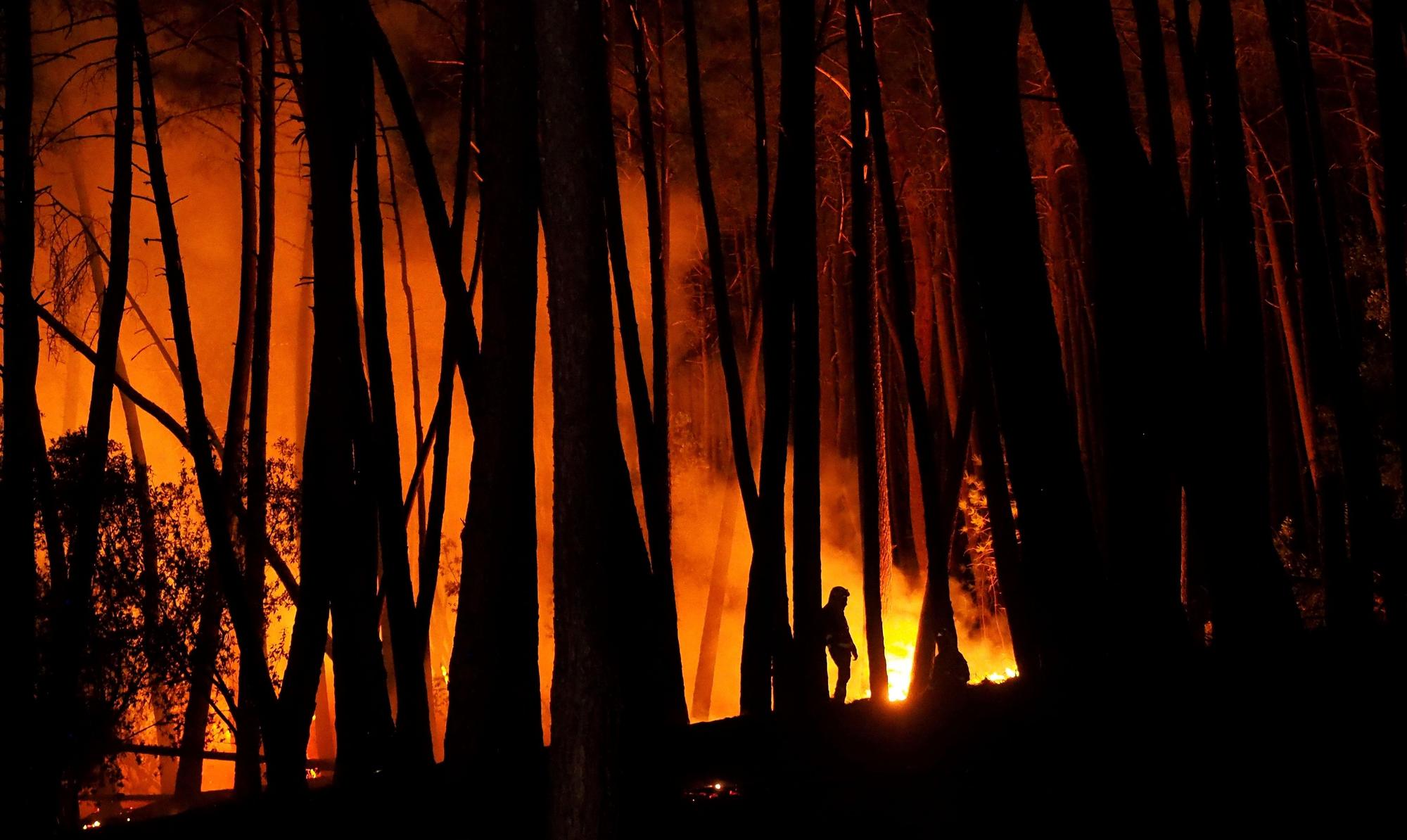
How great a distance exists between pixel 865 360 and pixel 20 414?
227 inches

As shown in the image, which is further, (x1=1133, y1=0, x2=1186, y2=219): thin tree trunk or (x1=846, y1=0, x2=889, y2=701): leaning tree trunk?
(x1=846, y1=0, x2=889, y2=701): leaning tree trunk

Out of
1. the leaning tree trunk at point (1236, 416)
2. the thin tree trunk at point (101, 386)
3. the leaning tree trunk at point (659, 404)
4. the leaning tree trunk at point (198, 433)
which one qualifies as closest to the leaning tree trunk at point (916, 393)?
the leaning tree trunk at point (659, 404)

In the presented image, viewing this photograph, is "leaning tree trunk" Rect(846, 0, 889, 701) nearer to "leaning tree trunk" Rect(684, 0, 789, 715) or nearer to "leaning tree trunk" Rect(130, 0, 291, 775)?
"leaning tree trunk" Rect(684, 0, 789, 715)

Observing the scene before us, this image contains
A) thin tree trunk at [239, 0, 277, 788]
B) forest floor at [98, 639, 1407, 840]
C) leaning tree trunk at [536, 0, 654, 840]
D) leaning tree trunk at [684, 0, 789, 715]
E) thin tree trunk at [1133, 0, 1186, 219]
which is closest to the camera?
leaning tree trunk at [536, 0, 654, 840]

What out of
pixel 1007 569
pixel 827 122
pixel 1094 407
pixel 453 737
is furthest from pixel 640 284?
pixel 453 737

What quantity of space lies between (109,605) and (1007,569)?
6.13 metres

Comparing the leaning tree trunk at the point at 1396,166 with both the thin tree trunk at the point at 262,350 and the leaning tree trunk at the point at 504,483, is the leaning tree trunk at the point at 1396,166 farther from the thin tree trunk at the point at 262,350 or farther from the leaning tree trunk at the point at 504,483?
the thin tree trunk at the point at 262,350

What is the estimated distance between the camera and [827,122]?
38.5 ft

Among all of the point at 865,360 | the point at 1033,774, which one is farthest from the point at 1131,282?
the point at 865,360

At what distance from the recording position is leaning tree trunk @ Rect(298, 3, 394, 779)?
543cm

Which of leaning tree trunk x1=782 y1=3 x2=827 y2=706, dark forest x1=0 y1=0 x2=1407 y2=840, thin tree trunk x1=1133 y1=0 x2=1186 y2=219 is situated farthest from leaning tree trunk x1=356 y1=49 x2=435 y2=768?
thin tree trunk x1=1133 y1=0 x2=1186 y2=219

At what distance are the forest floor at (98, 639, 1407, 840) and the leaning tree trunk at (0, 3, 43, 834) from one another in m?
1.02

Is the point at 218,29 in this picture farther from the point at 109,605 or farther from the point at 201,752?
the point at 201,752

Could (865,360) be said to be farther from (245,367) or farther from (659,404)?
(245,367)
